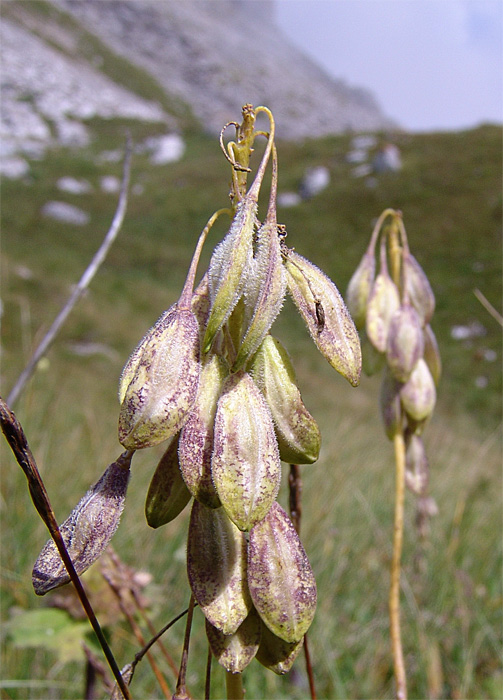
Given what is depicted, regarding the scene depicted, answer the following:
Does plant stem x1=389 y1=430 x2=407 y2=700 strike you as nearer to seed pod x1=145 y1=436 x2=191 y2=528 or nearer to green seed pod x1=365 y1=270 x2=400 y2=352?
green seed pod x1=365 y1=270 x2=400 y2=352

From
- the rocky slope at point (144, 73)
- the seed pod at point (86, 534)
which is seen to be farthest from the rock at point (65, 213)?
the seed pod at point (86, 534)

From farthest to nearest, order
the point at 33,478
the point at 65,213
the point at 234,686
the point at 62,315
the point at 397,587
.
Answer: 1. the point at 65,213
2. the point at 62,315
3. the point at 397,587
4. the point at 234,686
5. the point at 33,478

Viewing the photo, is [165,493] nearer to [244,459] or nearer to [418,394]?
[244,459]

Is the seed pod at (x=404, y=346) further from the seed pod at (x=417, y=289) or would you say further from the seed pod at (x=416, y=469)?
the seed pod at (x=416, y=469)

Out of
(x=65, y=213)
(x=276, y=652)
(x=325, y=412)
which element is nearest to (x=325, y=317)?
(x=276, y=652)

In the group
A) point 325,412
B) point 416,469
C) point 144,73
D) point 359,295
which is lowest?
point 325,412

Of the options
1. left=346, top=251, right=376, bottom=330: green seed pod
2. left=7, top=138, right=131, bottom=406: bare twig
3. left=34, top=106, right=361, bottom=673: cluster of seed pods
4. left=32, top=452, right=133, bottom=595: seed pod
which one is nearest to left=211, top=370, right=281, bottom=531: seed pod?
left=34, top=106, right=361, bottom=673: cluster of seed pods

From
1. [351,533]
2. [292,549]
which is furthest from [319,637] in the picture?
[292,549]
